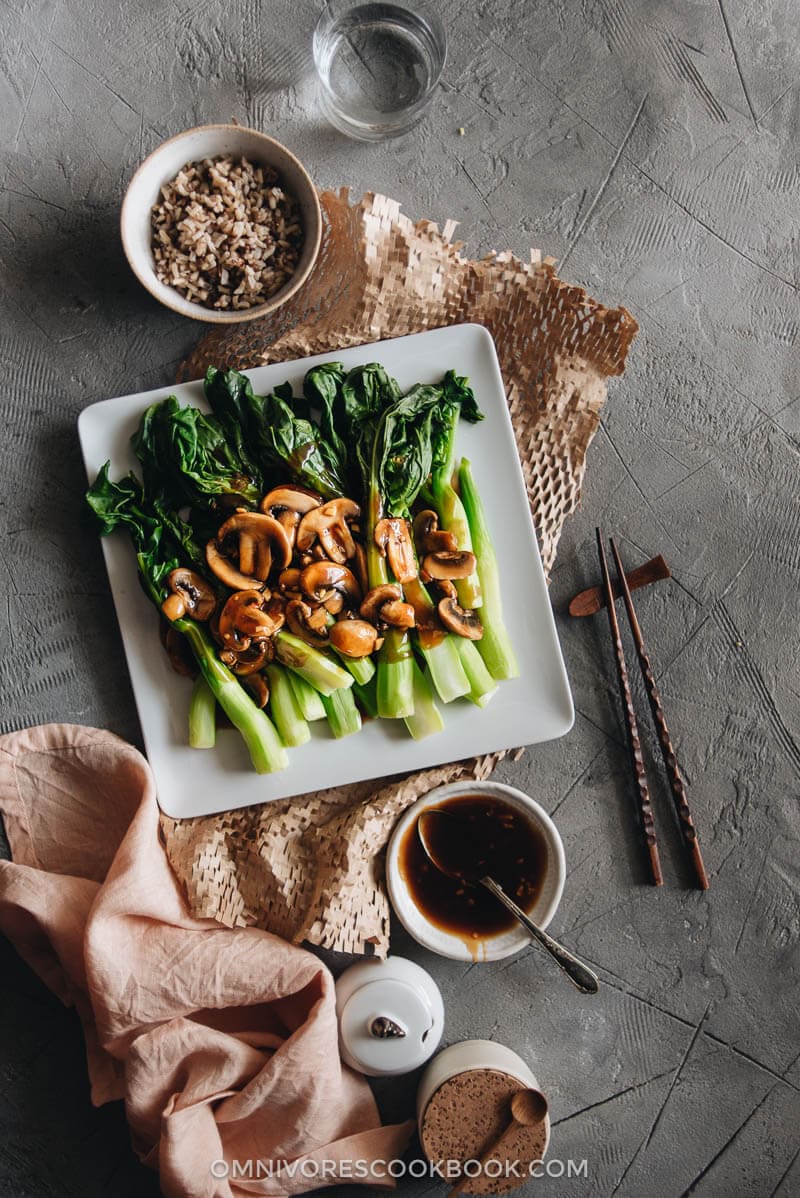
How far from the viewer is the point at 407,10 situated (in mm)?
2900

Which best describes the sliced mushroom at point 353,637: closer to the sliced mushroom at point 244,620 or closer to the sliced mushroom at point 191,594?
the sliced mushroom at point 244,620

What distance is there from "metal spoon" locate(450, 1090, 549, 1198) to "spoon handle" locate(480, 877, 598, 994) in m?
0.32

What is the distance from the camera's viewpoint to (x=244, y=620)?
A: 2.60m

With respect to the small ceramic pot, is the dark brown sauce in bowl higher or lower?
higher

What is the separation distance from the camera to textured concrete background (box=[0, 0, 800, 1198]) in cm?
285

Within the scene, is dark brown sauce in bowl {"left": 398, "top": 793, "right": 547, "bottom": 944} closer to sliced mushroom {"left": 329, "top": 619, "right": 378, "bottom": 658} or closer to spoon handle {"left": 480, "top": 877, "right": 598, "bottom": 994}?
spoon handle {"left": 480, "top": 877, "right": 598, "bottom": 994}

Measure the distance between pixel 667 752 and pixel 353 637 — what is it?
1064mm

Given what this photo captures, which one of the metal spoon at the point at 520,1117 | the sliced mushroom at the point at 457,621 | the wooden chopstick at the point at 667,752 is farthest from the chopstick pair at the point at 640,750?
the metal spoon at the point at 520,1117

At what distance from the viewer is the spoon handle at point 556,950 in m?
2.61

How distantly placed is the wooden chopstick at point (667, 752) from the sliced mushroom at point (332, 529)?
86 cm

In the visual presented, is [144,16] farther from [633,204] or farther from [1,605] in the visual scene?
[1,605]

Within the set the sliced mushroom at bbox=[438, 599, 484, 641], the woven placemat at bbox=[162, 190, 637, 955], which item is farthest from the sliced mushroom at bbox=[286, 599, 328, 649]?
the woven placemat at bbox=[162, 190, 637, 955]

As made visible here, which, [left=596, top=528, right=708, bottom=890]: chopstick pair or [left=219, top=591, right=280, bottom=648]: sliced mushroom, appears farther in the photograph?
[left=596, top=528, right=708, bottom=890]: chopstick pair

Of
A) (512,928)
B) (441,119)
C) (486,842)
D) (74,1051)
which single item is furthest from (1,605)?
(441,119)
